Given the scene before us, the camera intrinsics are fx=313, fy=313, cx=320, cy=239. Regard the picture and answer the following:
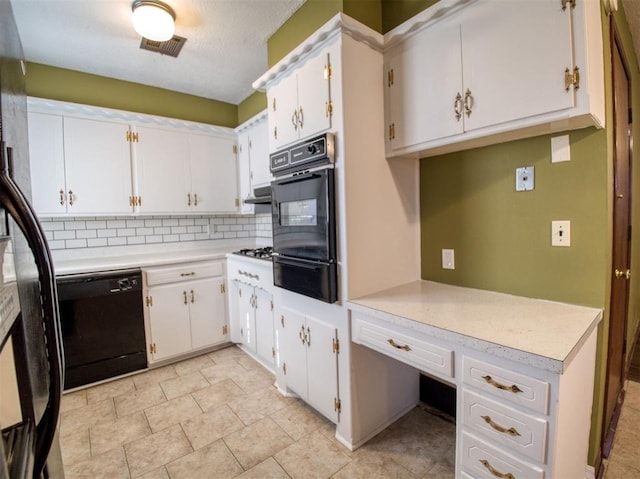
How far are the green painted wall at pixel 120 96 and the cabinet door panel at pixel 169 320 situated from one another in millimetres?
1806

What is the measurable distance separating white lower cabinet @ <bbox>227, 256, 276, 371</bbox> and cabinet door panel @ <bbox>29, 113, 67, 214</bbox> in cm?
147

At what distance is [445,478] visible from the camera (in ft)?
5.05

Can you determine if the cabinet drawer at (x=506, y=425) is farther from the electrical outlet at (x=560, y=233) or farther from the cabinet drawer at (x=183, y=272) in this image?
the cabinet drawer at (x=183, y=272)

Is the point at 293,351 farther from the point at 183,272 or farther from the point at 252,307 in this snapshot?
the point at 183,272

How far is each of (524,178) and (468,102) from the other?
0.48 metres

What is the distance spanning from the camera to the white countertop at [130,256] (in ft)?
8.17

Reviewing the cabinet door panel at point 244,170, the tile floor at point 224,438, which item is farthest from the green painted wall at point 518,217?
the cabinet door panel at point 244,170

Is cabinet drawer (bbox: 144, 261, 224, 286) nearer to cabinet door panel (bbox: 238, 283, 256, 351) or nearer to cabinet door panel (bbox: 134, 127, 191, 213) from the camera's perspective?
cabinet door panel (bbox: 238, 283, 256, 351)

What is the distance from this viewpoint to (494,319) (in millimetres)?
1304

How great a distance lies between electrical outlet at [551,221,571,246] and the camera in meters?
1.44

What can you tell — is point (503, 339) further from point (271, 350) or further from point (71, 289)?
point (71, 289)

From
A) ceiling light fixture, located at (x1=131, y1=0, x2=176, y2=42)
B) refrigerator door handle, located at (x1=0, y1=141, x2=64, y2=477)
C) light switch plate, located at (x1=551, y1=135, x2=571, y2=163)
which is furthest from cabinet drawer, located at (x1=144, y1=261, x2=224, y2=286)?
light switch plate, located at (x1=551, y1=135, x2=571, y2=163)

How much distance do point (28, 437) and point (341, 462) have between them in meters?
1.51

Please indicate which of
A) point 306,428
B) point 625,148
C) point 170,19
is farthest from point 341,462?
point 170,19
